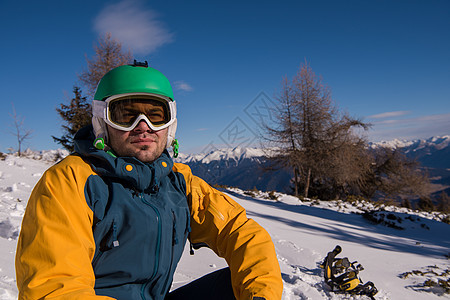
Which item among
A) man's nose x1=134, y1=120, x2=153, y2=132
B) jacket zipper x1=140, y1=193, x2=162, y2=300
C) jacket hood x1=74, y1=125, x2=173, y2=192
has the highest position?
man's nose x1=134, y1=120, x2=153, y2=132

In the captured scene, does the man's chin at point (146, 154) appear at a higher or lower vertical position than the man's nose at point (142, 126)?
lower

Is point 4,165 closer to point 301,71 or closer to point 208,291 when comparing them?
point 208,291

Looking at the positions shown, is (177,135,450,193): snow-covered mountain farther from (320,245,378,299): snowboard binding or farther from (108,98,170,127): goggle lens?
(108,98,170,127): goggle lens

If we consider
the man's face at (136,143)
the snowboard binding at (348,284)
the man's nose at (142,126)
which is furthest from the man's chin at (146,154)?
the snowboard binding at (348,284)

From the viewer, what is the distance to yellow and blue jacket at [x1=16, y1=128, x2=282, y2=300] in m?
1.03

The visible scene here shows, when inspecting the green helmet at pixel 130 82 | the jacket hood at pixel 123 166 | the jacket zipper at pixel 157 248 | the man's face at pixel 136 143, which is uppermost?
the green helmet at pixel 130 82

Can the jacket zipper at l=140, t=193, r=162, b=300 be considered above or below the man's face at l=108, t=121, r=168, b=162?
below

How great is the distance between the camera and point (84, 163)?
1.31 metres

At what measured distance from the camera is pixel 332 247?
4.77m

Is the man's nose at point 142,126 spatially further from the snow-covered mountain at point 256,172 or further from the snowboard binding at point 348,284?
the snow-covered mountain at point 256,172

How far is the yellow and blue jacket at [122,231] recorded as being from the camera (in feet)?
3.39

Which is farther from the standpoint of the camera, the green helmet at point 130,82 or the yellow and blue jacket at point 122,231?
the green helmet at point 130,82

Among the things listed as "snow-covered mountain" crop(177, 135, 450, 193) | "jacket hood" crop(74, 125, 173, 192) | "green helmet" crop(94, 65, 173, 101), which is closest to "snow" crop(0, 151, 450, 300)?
"jacket hood" crop(74, 125, 173, 192)

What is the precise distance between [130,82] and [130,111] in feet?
0.58
